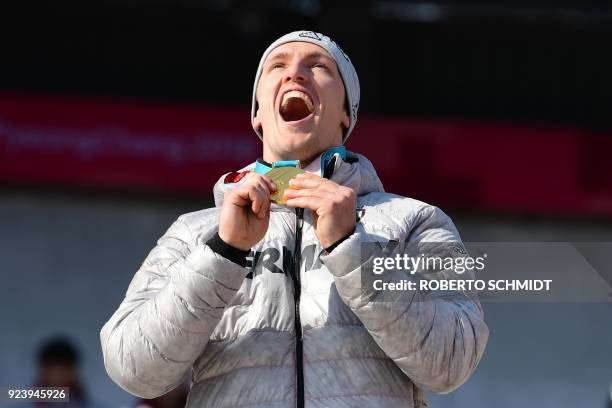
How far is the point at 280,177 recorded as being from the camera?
2188 millimetres

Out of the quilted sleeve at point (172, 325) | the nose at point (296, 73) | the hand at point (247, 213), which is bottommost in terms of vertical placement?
the quilted sleeve at point (172, 325)

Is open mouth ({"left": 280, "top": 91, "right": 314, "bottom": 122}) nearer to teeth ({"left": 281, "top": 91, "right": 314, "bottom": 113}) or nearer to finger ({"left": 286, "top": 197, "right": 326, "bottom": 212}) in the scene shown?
teeth ({"left": 281, "top": 91, "right": 314, "bottom": 113})

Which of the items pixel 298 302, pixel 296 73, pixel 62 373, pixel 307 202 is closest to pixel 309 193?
pixel 307 202

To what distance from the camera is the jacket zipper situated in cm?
216

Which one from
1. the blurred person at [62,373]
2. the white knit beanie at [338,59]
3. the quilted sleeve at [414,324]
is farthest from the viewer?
the blurred person at [62,373]

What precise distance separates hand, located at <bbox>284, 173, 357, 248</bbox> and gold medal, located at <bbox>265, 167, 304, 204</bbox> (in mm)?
14

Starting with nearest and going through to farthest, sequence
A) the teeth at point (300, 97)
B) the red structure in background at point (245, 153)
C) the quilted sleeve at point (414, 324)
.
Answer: the quilted sleeve at point (414, 324) → the teeth at point (300, 97) → the red structure in background at point (245, 153)

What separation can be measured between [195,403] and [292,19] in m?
8.16

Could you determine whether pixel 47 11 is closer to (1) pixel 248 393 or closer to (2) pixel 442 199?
(2) pixel 442 199

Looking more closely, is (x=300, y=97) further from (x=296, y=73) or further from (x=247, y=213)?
(x=247, y=213)

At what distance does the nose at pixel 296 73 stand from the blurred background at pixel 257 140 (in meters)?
5.32

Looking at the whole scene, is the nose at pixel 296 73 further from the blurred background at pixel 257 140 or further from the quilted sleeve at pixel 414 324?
the blurred background at pixel 257 140

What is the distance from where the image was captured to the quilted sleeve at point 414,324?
6.90ft

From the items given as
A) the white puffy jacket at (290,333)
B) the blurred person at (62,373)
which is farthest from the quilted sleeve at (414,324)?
the blurred person at (62,373)
